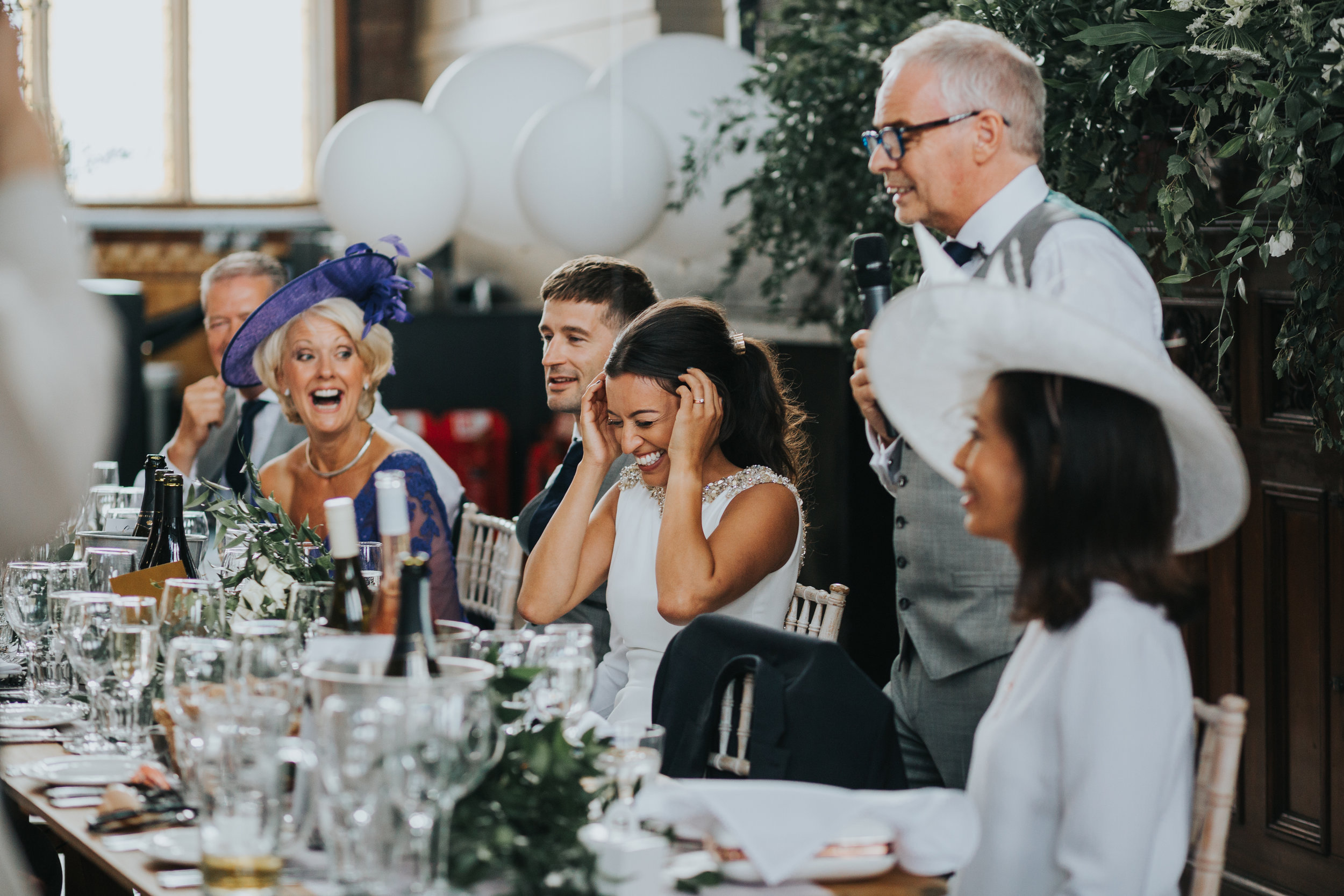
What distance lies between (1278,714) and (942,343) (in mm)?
1908

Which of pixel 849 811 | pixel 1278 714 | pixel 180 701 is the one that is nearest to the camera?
pixel 849 811

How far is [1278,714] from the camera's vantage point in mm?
2963

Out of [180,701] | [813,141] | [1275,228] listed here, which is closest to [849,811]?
[180,701]

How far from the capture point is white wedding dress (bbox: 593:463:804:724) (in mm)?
2438

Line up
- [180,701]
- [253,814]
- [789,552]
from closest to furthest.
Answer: [253,814] < [180,701] < [789,552]

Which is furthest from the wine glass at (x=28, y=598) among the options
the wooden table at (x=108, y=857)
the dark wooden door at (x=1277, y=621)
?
the dark wooden door at (x=1277, y=621)

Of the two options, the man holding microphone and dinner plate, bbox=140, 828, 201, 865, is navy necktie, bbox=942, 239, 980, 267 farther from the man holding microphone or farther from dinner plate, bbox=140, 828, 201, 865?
dinner plate, bbox=140, 828, 201, 865

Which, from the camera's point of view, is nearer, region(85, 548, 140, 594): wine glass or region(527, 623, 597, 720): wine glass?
region(527, 623, 597, 720): wine glass

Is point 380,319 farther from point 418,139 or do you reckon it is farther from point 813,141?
point 418,139

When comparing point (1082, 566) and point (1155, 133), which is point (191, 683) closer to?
point (1082, 566)

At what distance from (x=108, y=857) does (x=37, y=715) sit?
2.31ft

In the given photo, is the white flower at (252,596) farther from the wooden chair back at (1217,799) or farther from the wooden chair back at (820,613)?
the wooden chair back at (1217,799)

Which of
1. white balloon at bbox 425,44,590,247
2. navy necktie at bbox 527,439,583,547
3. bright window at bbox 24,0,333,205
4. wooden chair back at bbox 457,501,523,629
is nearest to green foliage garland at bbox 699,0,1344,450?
navy necktie at bbox 527,439,583,547

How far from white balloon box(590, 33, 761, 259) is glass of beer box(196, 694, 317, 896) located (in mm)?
3088
